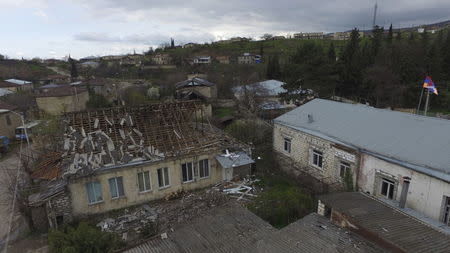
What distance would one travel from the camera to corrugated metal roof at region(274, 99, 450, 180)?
1190 centimetres

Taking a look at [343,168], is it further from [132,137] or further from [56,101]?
[56,101]

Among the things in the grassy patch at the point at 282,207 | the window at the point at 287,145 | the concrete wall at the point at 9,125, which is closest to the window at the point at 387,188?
the grassy patch at the point at 282,207

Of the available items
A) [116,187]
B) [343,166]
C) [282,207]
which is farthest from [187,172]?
[343,166]

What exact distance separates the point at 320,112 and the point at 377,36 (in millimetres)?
47273

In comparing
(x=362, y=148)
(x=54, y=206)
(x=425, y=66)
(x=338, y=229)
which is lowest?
(x=54, y=206)

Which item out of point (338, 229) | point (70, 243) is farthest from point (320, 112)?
point (70, 243)

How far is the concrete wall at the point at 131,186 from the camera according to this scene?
46.8ft

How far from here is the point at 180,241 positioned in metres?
8.65

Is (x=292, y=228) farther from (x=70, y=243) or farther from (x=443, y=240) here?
(x=70, y=243)

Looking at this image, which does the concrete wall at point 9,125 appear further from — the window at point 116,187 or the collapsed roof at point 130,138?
the window at point 116,187

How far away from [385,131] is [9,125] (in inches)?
1501

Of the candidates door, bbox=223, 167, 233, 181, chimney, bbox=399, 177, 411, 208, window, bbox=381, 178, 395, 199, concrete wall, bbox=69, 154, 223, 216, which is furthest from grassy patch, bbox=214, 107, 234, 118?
chimney, bbox=399, 177, 411, 208

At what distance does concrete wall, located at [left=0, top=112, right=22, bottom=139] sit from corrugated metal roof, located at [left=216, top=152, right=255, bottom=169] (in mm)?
27626

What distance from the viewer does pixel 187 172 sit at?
17.1 m
